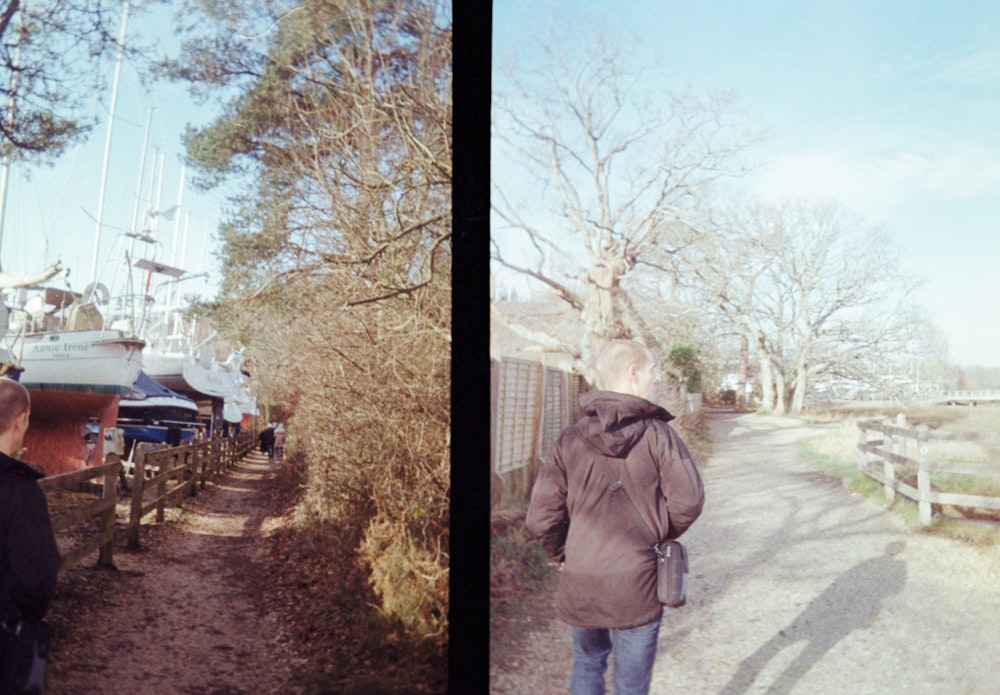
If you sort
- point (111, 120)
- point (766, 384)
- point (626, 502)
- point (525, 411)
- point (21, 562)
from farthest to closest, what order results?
1. point (525, 411)
2. point (766, 384)
3. point (111, 120)
4. point (626, 502)
5. point (21, 562)

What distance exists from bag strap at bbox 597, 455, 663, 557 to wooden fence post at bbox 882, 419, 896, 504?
659 millimetres

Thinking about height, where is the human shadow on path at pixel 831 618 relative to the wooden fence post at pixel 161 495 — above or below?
below

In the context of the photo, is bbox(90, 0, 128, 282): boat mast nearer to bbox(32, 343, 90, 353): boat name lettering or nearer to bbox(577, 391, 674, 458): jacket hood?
bbox(32, 343, 90, 353): boat name lettering

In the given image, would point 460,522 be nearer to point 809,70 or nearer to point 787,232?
point 787,232

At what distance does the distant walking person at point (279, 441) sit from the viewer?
2352 mm

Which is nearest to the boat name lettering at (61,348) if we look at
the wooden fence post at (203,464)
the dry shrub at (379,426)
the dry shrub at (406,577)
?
the wooden fence post at (203,464)

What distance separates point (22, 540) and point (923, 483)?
2051mm

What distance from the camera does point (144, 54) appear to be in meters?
1.91

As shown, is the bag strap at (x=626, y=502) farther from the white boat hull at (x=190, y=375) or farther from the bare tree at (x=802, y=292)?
the white boat hull at (x=190, y=375)

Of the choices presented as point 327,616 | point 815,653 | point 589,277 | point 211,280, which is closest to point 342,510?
point 327,616

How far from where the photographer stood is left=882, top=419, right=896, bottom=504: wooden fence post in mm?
1852

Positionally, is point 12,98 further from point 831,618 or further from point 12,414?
point 831,618

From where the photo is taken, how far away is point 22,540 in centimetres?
155

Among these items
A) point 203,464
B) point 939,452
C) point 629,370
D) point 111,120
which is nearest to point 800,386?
point 939,452
